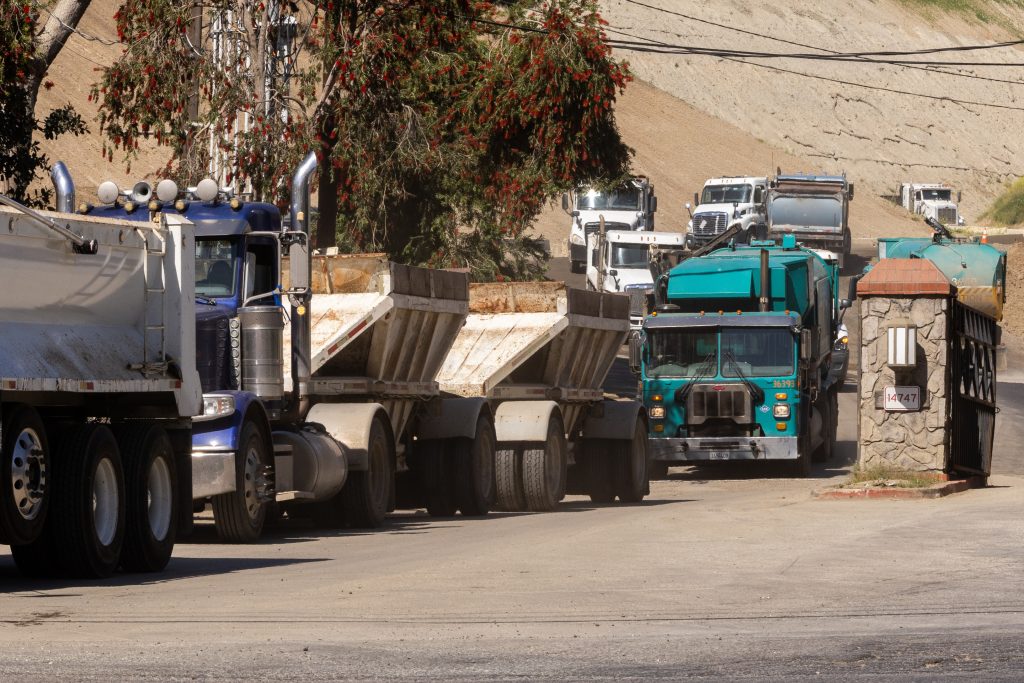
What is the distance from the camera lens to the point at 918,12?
121 meters

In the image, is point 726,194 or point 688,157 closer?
point 726,194

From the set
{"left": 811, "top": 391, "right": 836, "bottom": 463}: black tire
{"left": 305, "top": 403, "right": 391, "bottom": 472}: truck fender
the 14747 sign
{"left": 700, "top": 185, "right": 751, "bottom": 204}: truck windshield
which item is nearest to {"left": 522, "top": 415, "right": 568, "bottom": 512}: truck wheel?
{"left": 305, "top": 403, "right": 391, "bottom": 472}: truck fender

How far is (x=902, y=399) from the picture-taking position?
65.0ft

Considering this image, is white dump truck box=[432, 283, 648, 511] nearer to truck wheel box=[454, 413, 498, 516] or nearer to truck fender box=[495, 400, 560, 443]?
truck fender box=[495, 400, 560, 443]

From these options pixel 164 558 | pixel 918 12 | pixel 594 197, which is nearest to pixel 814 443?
pixel 164 558

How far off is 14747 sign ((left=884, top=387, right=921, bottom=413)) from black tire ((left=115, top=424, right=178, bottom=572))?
389 inches

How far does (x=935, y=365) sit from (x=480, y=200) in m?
9.86

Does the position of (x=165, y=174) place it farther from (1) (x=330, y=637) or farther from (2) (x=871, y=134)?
(2) (x=871, y=134)

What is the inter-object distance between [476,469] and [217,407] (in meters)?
5.17

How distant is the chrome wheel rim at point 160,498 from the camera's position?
477 inches

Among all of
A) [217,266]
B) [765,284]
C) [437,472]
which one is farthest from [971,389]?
[217,266]

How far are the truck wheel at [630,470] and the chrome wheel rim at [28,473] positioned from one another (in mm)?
12037

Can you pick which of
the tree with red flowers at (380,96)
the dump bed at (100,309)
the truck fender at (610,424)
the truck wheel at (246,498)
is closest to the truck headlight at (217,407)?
the truck wheel at (246,498)

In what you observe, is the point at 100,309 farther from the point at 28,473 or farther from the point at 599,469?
the point at 599,469
